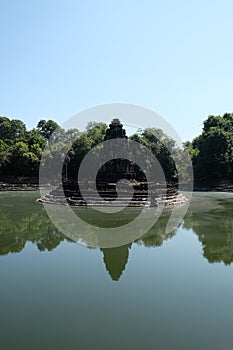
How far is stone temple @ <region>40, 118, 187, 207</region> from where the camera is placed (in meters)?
24.9

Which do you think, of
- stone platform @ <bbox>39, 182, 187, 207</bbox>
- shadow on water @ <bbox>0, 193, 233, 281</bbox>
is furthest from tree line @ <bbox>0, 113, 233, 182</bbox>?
shadow on water @ <bbox>0, 193, 233, 281</bbox>

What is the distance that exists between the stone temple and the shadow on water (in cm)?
438

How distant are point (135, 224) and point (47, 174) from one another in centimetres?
3288

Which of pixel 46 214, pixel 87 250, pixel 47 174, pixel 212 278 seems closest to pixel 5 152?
pixel 47 174

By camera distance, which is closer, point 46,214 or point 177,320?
point 177,320

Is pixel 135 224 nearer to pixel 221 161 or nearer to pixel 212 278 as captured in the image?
pixel 212 278

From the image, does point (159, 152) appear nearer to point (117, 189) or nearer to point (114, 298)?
A: point (117, 189)

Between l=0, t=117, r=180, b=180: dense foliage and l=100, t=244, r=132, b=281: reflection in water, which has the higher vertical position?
l=0, t=117, r=180, b=180: dense foliage

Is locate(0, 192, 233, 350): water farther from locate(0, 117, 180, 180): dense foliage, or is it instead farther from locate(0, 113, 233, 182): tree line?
locate(0, 117, 180, 180): dense foliage

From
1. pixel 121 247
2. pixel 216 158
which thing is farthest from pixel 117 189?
pixel 216 158

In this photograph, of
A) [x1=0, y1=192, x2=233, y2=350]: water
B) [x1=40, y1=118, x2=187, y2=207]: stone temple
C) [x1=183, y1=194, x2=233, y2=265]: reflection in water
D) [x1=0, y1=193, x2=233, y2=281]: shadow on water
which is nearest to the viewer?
[x1=0, y1=192, x2=233, y2=350]: water

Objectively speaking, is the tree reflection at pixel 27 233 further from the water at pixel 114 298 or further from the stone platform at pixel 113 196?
the stone platform at pixel 113 196

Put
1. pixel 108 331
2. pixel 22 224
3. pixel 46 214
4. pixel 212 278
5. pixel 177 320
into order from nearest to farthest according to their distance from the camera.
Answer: pixel 108 331, pixel 177 320, pixel 212 278, pixel 22 224, pixel 46 214

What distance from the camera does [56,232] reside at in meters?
15.3
